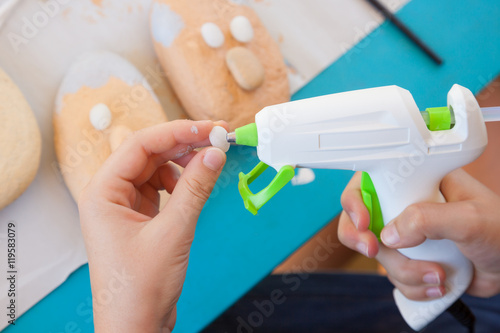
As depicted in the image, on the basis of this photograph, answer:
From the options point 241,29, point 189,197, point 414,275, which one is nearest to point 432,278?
point 414,275

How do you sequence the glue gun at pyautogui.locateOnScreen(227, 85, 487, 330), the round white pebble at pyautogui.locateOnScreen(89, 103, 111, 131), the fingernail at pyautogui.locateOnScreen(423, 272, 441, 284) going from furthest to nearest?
the round white pebble at pyautogui.locateOnScreen(89, 103, 111, 131) → the fingernail at pyautogui.locateOnScreen(423, 272, 441, 284) → the glue gun at pyautogui.locateOnScreen(227, 85, 487, 330)

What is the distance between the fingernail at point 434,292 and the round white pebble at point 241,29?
1.72ft

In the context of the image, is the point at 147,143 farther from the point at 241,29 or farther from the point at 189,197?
the point at 241,29

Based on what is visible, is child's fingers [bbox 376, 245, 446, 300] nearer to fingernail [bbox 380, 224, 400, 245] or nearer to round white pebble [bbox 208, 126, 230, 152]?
fingernail [bbox 380, 224, 400, 245]

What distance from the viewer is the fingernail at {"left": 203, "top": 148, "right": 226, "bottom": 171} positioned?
434 mm

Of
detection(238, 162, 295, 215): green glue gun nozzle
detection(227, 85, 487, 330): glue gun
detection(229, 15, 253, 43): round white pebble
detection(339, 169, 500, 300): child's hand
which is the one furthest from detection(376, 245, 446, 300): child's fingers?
detection(229, 15, 253, 43): round white pebble

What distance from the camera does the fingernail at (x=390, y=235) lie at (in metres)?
0.48

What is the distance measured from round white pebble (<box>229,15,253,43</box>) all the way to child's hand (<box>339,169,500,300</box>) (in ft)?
1.11

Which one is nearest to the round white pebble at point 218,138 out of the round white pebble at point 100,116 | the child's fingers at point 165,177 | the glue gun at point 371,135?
the glue gun at point 371,135

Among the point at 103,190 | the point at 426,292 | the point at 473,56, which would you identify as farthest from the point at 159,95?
the point at 473,56

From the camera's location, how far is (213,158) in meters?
0.44

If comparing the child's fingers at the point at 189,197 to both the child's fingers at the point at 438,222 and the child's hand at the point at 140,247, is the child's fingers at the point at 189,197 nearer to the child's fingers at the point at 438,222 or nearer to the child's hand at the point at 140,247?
the child's hand at the point at 140,247

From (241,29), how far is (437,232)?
19.1 inches

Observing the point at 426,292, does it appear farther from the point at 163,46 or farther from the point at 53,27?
the point at 53,27
